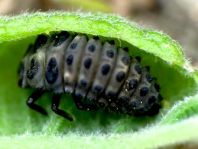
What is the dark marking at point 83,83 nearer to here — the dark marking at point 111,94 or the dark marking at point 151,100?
the dark marking at point 111,94

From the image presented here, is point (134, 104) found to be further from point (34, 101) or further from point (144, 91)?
point (34, 101)

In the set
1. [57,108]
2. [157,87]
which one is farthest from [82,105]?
[157,87]

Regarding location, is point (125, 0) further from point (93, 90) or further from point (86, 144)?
point (86, 144)

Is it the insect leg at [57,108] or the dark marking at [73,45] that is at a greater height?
the dark marking at [73,45]

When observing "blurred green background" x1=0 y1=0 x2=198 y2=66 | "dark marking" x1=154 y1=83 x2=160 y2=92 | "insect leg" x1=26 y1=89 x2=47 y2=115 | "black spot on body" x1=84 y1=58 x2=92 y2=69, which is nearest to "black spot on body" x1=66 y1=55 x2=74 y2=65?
"black spot on body" x1=84 y1=58 x2=92 y2=69

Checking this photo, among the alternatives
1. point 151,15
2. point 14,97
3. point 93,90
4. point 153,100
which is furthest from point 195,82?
point 151,15

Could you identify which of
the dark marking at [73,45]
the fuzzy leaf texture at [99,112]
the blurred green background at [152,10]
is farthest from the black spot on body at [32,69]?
the blurred green background at [152,10]
